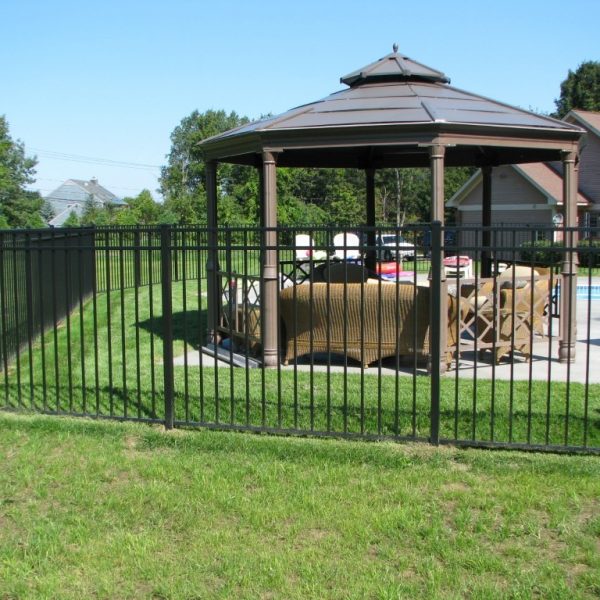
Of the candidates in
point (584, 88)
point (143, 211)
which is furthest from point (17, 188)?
point (584, 88)

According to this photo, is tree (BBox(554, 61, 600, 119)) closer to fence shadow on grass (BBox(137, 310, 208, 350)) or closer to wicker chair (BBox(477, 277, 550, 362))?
fence shadow on grass (BBox(137, 310, 208, 350))

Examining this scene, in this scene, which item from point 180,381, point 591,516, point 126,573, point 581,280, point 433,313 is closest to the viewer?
point 126,573

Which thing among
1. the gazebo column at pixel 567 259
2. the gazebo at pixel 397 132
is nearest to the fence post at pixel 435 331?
the gazebo at pixel 397 132

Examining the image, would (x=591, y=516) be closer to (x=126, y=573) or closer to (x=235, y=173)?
(x=126, y=573)

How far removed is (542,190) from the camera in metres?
32.1

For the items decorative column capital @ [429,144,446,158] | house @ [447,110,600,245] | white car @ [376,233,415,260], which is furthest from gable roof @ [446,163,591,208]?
decorative column capital @ [429,144,446,158]

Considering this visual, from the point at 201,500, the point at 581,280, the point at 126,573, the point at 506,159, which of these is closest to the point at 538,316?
the point at 506,159

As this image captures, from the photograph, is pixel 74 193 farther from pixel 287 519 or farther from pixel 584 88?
pixel 287 519

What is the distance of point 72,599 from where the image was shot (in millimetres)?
3613

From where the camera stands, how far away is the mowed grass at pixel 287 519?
3.74 meters

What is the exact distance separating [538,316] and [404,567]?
19.7 feet

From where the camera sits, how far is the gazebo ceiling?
8258mm

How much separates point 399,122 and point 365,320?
7.11 feet

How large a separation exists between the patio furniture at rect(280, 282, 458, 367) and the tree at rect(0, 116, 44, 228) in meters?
44.6
